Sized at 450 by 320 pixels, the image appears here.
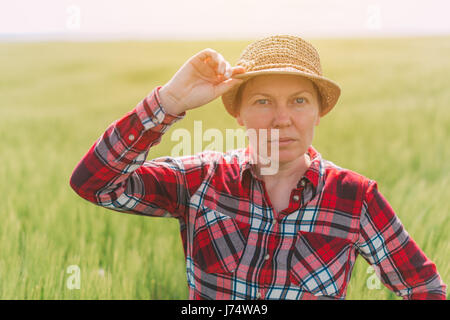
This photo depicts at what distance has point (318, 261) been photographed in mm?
1088

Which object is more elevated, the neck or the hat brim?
the hat brim

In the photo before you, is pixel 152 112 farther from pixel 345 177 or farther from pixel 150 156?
pixel 150 156

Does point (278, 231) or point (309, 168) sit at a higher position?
point (309, 168)

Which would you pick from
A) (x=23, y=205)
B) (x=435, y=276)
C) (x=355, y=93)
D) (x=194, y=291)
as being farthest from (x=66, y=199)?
(x=355, y=93)

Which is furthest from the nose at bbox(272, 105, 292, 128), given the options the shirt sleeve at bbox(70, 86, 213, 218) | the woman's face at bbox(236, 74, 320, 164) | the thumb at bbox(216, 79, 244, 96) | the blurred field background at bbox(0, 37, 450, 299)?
the blurred field background at bbox(0, 37, 450, 299)

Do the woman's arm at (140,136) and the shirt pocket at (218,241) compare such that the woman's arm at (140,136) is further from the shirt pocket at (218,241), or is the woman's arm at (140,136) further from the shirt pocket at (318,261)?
the shirt pocket at (318,261)

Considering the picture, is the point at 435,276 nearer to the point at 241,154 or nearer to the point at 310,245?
the point at 310,245

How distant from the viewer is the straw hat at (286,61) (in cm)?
106

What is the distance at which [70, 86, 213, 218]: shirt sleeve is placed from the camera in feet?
3.24

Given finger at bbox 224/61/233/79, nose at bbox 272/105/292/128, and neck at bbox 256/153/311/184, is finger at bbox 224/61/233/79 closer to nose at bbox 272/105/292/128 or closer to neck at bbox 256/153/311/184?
nose at bbox 272/105/292/128

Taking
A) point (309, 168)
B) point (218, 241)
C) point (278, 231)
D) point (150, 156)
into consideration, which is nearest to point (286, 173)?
point (309, 168)

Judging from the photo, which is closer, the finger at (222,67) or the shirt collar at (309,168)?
the finger at (222,67)

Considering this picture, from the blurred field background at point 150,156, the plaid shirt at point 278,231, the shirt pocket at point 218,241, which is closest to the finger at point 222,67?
the plaid shirt at point 278,231

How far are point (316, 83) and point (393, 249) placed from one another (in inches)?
20.8
